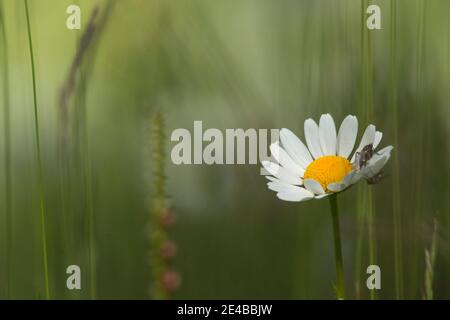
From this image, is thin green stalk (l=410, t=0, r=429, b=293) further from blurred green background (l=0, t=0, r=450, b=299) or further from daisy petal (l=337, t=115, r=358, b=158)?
daisy petal (l=337, t=115, r=358, b=158)

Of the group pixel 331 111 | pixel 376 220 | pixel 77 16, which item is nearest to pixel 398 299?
pixel 376 220

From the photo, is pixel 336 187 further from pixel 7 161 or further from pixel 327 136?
pixel 7 161

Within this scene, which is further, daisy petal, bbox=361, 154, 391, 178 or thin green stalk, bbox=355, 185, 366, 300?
thin green stalk, bbox=355, 185, 366, 300

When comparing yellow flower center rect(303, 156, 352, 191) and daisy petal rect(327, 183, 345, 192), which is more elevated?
yellow flower center rect(303, 156, 352, 191)

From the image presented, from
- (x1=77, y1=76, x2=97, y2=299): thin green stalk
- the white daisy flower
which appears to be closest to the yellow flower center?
the white daisy flower

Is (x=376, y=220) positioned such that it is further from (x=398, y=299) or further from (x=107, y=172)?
(x=107, y=172)

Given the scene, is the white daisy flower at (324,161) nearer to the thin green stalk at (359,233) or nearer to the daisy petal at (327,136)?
the daisy petal at (327,136)

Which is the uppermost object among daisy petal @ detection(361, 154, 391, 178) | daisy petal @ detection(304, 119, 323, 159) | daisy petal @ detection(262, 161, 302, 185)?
daisy petal @ detection(304, 119, 323, 159)
